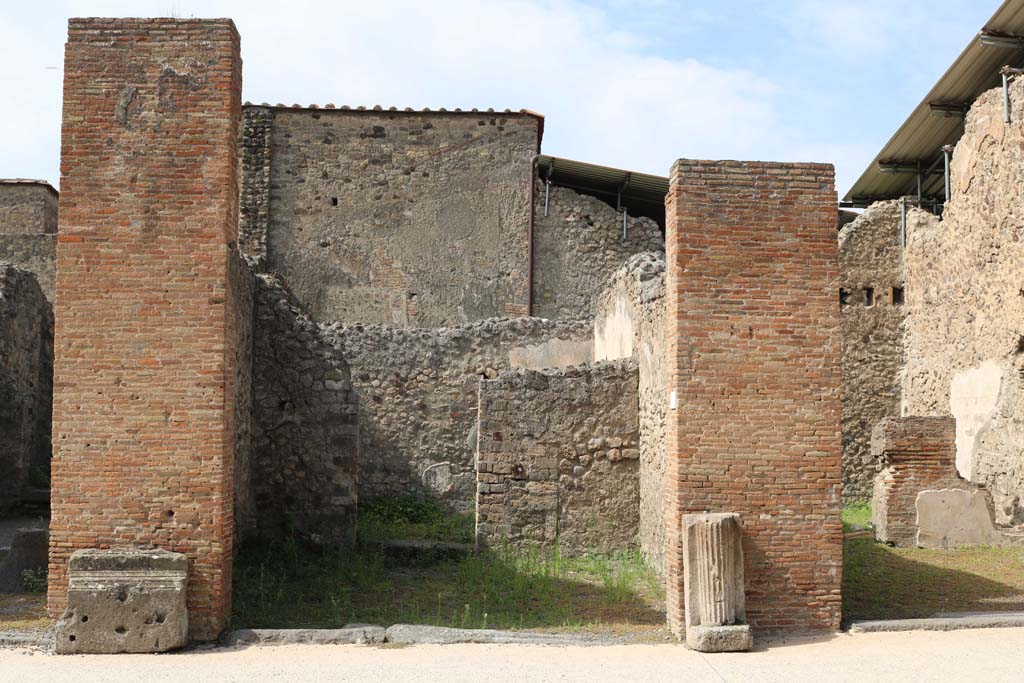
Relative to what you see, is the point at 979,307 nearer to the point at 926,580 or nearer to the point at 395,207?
the point at 926,580

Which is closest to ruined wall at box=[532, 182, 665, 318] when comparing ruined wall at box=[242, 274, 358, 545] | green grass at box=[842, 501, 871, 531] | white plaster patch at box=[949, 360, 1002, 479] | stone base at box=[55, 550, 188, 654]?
green grass at box=[842, 501, 871, 531]

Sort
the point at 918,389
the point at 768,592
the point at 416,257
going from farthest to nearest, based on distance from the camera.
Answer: the point at 416,257, the point at 918,389, the point at 768,592

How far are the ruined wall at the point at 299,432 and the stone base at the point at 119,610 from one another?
277cm

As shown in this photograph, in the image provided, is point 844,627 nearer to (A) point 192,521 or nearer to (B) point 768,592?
(B) point 768,592

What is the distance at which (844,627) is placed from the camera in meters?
7.05

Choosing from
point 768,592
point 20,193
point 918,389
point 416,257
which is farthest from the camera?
point 20,193

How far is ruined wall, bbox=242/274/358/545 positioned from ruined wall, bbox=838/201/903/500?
834 centimetres

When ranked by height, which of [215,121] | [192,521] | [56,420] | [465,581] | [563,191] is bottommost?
[465,581]

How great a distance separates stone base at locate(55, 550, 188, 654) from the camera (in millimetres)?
6508

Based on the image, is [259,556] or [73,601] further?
[259,556]

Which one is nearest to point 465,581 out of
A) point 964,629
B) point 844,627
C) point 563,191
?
point 844,627

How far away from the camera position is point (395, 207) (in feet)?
55.6

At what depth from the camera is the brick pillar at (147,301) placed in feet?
22.5

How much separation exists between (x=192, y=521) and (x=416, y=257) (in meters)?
10.4
